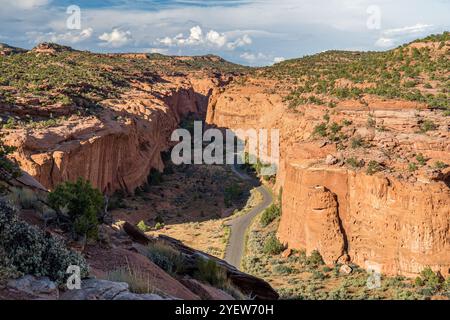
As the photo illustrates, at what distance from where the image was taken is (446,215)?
20.7 m

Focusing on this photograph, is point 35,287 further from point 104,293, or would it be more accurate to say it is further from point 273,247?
point 273,247

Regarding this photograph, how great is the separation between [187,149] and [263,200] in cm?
2351

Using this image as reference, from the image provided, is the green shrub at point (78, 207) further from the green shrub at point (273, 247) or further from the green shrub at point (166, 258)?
the green shrub at point (273, 247)

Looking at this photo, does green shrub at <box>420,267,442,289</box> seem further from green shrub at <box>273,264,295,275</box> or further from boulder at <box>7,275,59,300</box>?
boulder at <box>7,275,59,300</box>

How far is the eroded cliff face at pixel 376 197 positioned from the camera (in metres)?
20.9

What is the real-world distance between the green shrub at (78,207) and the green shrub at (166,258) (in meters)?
1.40

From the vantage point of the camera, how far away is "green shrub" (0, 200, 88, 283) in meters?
5.96

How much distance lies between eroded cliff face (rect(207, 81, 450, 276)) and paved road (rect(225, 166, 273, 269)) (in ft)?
10.8

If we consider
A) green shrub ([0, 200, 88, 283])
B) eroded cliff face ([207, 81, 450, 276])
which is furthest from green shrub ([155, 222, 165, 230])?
green shrub ([0, 200, 88, 283])

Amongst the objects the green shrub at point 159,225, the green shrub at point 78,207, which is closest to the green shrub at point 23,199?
the green shrub at point 78,207

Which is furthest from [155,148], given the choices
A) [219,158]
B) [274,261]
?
[274,261]

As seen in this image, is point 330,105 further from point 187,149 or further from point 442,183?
point 187,149

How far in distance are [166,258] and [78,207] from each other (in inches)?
86.9

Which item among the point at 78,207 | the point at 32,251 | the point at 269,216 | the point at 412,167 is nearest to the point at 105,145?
the point at 269,216
